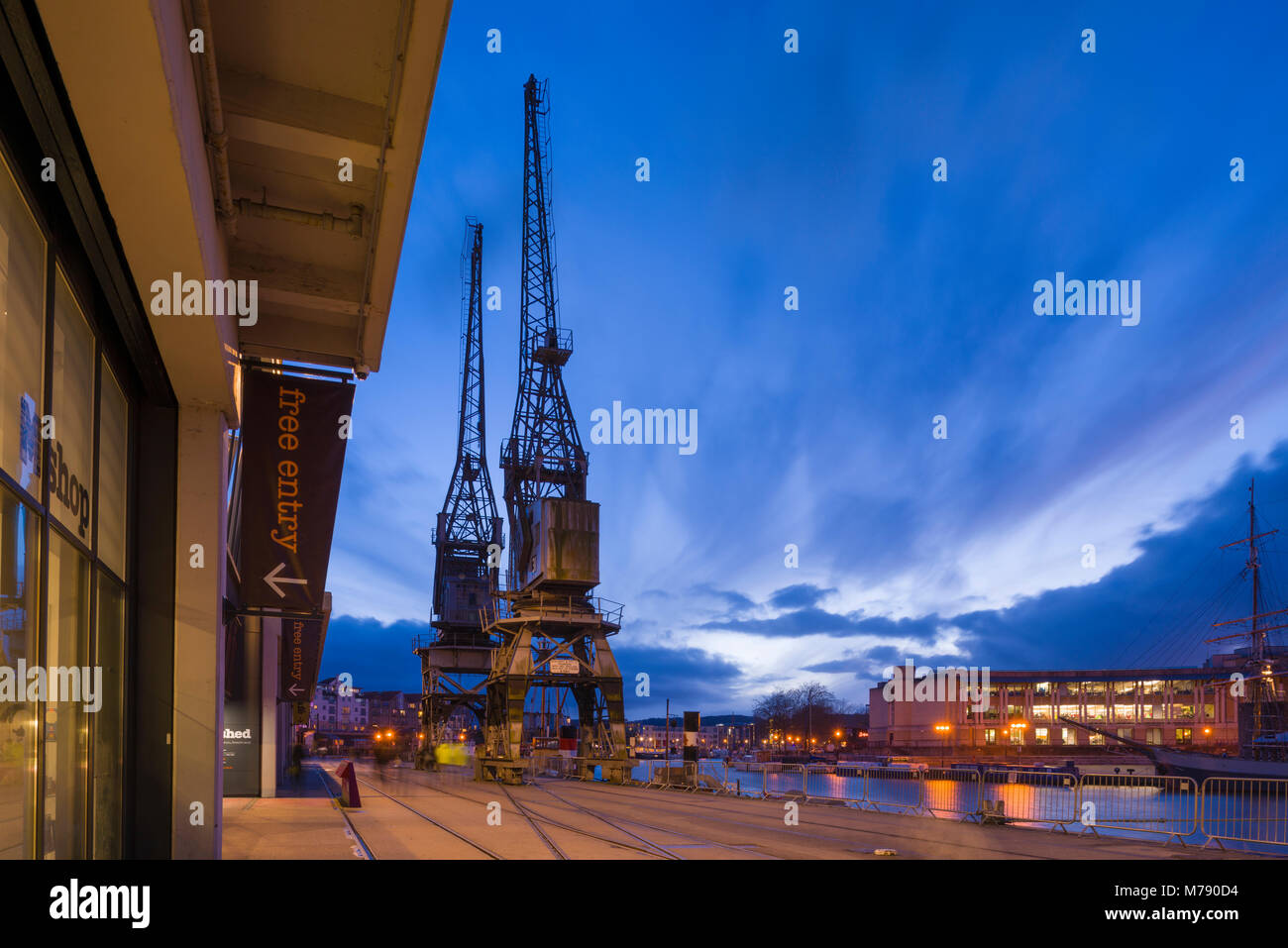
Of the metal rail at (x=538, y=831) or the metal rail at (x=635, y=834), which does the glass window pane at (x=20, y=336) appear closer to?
the metal rail at (x=538, y=831)

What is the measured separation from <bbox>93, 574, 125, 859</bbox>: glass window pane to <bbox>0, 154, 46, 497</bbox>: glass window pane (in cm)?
212

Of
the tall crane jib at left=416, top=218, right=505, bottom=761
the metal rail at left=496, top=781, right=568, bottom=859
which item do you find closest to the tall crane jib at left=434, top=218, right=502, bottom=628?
the tall crane jib at left=416, top=218, right=505, bottom=761

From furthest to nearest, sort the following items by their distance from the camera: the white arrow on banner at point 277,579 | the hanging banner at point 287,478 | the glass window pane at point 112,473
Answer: the white arrow on banner at point 277,579, the hanging banner at point 287,478, the glass window pane at point 112,473

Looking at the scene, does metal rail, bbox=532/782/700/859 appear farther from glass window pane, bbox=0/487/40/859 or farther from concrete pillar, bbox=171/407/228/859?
glass window pane, bbox=0/487/40/859

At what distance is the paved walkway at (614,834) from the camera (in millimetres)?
11242

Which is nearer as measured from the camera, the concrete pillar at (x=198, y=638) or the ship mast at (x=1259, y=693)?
the concrete pillar at (x=198, y=638)

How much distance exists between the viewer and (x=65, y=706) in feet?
17.8

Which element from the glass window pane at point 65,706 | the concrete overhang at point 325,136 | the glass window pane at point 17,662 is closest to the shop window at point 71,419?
the glass window pane at point 65,706

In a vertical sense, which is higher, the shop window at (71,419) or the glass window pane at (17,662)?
the shop window at (71,419)

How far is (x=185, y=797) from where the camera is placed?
7.57 meters

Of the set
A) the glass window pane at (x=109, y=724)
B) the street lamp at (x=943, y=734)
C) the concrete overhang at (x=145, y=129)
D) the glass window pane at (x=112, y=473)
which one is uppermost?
the concrete overhang at (x=145, y=129)

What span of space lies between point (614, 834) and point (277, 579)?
7422 mm

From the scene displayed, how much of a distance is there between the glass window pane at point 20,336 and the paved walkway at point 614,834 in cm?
736
